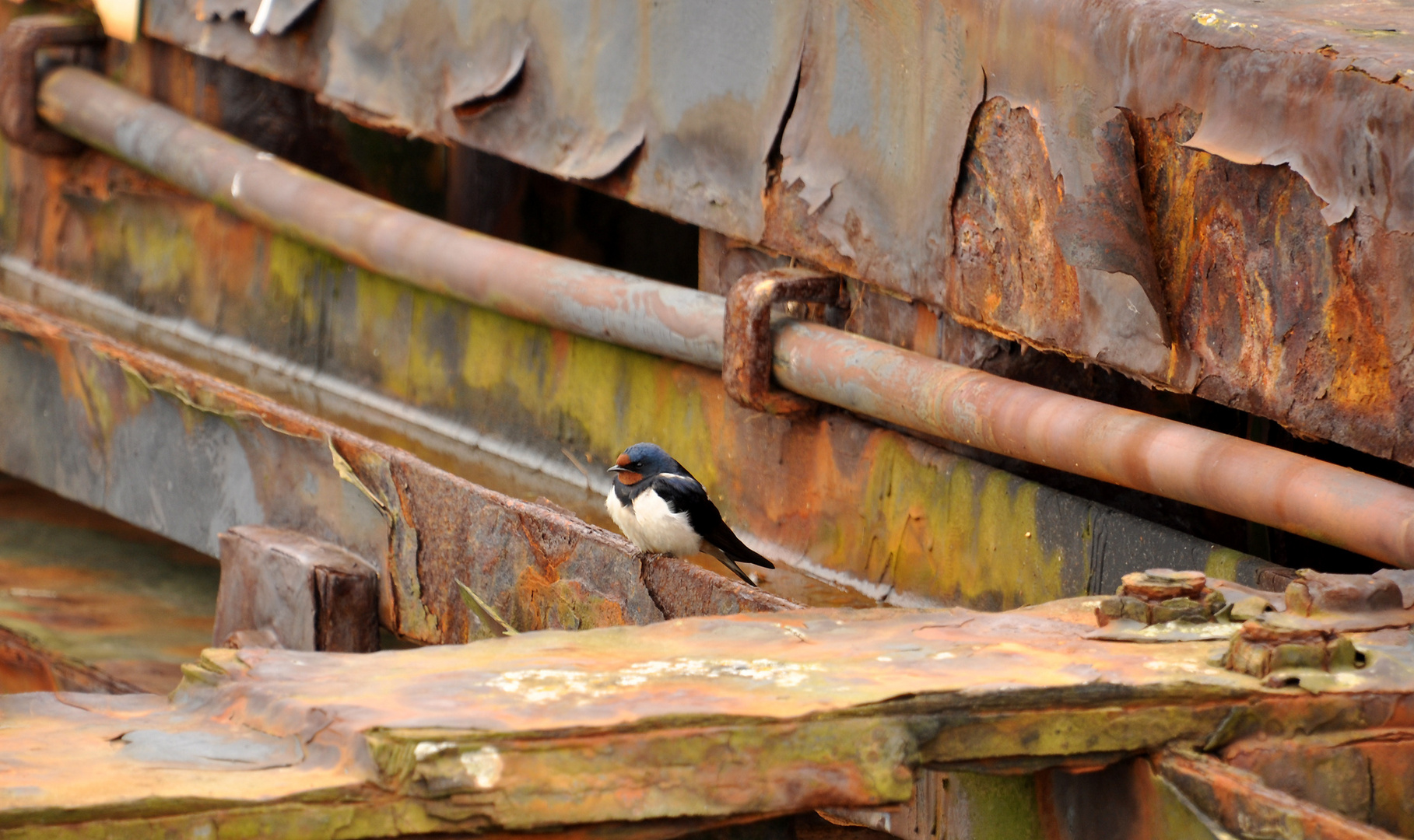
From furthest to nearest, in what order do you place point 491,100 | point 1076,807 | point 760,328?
point 491,100, point 760,328, point 1076,807

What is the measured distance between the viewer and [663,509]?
474 centimetres

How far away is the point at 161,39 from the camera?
7.54 m

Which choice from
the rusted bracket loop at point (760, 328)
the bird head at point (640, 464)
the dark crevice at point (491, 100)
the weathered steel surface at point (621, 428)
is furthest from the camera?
the dark crevice at point (491, 100)

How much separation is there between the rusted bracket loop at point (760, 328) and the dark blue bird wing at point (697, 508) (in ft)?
1.41

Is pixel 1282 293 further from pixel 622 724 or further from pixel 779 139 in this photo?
pixel 622 724

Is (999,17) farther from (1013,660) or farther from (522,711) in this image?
(522,711)

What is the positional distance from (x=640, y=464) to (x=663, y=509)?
0.85ft

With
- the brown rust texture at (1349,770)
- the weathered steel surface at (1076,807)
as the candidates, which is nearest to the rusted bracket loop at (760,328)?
the weathered steel surface at (1076,807)

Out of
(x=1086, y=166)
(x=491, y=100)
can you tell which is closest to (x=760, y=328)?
(x=1086, y=166)

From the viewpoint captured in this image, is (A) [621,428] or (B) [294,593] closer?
(B) [294,593]

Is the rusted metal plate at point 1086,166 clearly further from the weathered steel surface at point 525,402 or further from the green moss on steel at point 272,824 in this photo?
the green moss on steel at point 272,824

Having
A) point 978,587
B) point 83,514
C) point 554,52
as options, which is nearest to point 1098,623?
point 978,587

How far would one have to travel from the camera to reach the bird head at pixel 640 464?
4957 mm

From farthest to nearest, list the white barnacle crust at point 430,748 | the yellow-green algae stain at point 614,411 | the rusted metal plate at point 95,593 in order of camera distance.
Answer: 1. the rusted metal plate at point 95,593
2. the yellow-green algae stain at point 614,411
3. the white barnacle crust at point 430,748
